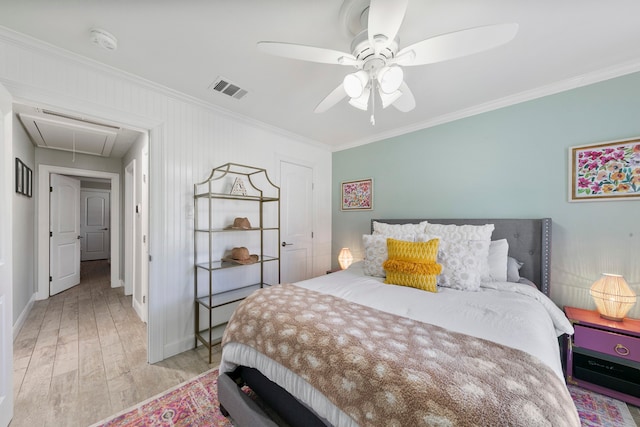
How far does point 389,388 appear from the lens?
86 centimetres

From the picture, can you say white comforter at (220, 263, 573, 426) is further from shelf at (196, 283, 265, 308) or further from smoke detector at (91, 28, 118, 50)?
smoke detector at (91, 28, 118, 50)

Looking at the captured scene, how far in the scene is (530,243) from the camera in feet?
7.18

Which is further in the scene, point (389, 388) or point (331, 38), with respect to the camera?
point (331, 38)

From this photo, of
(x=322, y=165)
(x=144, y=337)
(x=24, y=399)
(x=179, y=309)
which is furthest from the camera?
(x=322, y=165)

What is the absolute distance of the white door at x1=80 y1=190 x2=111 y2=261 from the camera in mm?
6715

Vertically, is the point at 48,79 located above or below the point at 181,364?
above

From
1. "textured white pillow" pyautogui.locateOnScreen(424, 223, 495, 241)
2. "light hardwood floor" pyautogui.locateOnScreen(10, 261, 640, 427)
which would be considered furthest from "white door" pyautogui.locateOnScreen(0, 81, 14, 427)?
"textured white pillow" pyautogui.locateOnScreen(424, 223, 495, 241)

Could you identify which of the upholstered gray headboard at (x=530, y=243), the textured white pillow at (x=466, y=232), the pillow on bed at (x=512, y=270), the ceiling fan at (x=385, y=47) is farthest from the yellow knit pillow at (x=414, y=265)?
the ceiling fan at (x=385, y=47)

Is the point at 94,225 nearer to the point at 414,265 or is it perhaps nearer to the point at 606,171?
the point at 414,265

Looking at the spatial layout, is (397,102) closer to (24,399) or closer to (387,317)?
(387,317)

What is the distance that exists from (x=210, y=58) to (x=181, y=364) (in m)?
2.51

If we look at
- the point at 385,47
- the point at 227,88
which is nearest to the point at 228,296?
the point at 227,88

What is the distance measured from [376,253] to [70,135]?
412 centimetres

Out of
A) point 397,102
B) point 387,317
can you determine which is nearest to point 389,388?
point 387,317
